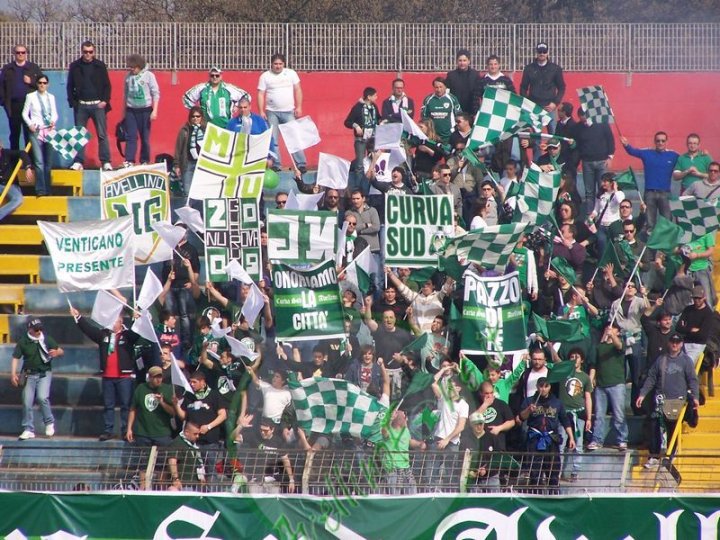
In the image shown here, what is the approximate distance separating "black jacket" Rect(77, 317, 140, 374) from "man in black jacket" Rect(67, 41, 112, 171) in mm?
4351

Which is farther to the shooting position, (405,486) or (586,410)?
(586,410)

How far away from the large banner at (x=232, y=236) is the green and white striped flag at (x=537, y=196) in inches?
139

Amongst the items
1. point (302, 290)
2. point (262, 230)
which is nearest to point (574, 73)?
point (262, 230)

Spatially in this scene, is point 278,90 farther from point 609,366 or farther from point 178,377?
point 609,366

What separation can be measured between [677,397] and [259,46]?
12.1 m

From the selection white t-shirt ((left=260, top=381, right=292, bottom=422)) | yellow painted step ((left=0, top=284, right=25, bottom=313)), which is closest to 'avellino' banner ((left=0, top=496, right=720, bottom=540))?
white t-shirt ((left=260, top=381, right=292, bottom=422))

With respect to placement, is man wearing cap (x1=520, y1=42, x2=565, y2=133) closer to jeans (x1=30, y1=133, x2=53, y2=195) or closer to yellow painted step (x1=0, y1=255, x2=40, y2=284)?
jeans (x1=30, y1=133, x2=53, y2=195)

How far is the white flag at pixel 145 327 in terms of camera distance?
18078 mm

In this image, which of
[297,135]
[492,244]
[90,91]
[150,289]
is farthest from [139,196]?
[492,244]

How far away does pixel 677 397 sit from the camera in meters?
17.9

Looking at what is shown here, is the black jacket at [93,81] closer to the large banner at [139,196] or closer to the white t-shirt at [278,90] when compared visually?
the white t-shirt at [278,90]

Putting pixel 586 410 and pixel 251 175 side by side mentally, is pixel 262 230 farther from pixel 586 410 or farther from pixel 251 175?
pixel 586 410

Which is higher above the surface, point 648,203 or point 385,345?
point 648,203

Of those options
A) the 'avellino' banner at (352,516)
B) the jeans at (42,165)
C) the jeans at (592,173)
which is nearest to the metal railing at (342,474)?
the 'avellino' banner at (352,516)
